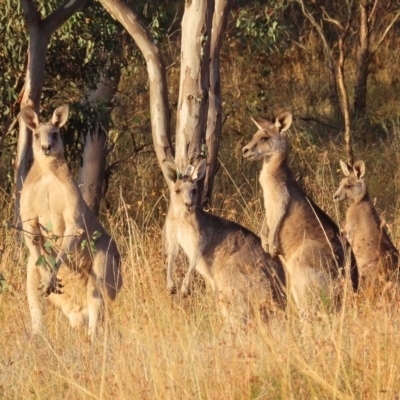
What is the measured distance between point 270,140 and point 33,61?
1955mm

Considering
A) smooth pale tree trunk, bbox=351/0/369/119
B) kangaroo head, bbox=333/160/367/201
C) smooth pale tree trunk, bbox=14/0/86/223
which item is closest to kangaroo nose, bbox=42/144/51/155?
smooth pale tree trunk, bbox=14/0/86/223

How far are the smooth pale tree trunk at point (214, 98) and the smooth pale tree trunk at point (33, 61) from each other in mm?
1067

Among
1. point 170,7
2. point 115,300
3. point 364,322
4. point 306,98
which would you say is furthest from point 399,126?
point 364,322

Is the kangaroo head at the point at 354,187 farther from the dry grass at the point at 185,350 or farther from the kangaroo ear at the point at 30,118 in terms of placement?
the kangaroo ear at the point at 30,118

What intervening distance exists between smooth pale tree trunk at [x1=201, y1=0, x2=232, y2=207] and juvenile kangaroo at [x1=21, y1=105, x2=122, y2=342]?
1.54 metres

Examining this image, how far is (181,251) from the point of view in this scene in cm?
801

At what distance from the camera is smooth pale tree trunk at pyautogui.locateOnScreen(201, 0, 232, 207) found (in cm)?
834

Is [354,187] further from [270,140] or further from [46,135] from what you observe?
[46,135]

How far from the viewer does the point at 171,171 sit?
741 cm


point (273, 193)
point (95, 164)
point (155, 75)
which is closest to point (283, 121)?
point (273, 193)

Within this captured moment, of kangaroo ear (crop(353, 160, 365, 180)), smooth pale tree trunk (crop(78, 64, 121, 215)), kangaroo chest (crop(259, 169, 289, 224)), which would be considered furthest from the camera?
smooth pale tree trunk (crop(78, 64, 121, 215))

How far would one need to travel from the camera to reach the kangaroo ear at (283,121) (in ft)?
26.7

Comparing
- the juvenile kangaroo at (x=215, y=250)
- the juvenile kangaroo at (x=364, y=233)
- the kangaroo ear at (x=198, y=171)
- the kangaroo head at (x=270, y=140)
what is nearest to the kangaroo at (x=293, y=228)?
the kangaroo head at (x=270, y=140)

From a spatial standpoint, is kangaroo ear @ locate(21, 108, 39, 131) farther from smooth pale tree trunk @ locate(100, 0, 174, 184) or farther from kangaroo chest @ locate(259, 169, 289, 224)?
kangaroo chest @ locate(259, 169, 289, 224)
